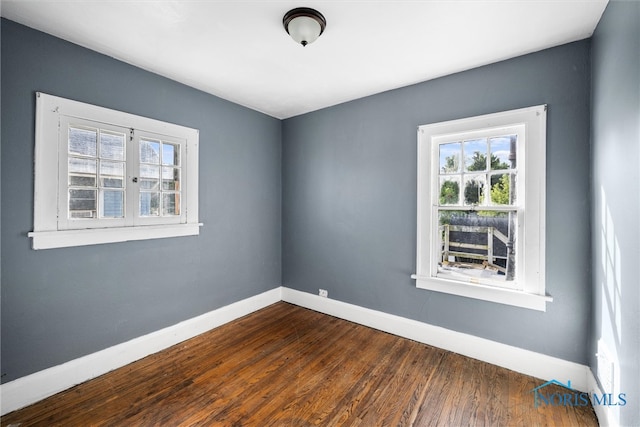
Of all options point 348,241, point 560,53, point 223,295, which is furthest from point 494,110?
point 223,295

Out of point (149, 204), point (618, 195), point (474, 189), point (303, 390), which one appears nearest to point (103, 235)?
point (149, 204)

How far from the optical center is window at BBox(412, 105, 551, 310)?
7.32 ft

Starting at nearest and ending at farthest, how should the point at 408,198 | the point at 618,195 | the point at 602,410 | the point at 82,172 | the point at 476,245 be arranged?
the point at 618,195
the point at 602,410
the point at 82,172
the point at 476,245
the point at 408,198

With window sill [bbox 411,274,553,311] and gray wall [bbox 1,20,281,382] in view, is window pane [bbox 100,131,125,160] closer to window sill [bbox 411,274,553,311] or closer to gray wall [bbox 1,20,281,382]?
gray wall [bbox 1,20,281,382]

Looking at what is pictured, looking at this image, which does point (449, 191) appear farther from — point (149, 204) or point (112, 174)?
point (112, 174)

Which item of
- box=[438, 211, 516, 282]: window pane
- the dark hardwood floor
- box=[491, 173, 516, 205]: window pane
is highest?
box=[491, 173, 516, 205]: window pane

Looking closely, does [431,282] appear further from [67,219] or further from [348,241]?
[67,219]

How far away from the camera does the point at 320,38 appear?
2.07 metres

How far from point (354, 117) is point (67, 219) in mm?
2932

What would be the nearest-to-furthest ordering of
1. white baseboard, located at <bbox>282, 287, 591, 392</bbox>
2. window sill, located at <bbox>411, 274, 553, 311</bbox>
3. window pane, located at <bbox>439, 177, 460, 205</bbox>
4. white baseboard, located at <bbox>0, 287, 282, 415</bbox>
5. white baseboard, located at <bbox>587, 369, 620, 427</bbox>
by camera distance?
white baseboard, located at <bbox>587, 369, 620, 427</bbox> → white baseboard, located at <bbox>0, 287, 282, 415</bbox> → white baseboard, located at <bbox>282, 287, 591, 392</bbox> → window sill, located at <bbox>411, 274, 553, 311</bbox> → window pane, located at <bbox>439, 177, 460, 205</bbox>

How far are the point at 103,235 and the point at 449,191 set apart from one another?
10.4ft

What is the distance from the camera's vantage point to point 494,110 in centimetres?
241

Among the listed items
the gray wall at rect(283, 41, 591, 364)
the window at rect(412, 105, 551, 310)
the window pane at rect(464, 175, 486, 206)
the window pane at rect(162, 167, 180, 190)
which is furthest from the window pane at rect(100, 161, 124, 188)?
the window pane at rect(464, 175, 486, 206)

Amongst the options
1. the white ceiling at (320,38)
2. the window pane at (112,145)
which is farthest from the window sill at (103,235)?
the white ceiling at (320,38)
